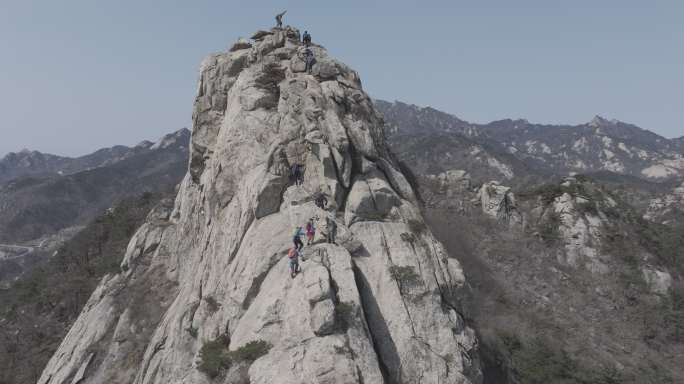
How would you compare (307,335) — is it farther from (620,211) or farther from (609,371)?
(620,211)

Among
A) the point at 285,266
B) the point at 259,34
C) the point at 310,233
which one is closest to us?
the point at 285,266

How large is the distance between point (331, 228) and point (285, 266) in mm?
3570

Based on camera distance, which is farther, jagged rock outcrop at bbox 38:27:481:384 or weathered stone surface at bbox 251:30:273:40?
weathered stone surface at bbox 251:30:273:40

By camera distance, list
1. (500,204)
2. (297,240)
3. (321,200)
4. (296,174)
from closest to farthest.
Result: (297,240)
(321,200)
(296,174)
(500,204)

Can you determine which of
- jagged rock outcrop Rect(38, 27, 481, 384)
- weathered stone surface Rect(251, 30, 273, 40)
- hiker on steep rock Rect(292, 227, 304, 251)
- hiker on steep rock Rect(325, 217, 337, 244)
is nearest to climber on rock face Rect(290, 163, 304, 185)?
jagged rock outcrop Rect(38, 27, 481, 384)

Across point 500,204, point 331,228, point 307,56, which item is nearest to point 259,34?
point 307,56

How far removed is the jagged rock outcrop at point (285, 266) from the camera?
19688mm

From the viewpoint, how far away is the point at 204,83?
1810 inches

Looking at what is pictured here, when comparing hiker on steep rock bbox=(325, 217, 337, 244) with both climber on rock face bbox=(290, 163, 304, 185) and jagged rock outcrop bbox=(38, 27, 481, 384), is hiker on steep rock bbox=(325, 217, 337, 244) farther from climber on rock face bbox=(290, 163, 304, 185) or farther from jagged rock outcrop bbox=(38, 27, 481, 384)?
climber on rock face bbox=(290, 163, 304, 185)

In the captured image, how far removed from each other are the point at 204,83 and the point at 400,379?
124 ft

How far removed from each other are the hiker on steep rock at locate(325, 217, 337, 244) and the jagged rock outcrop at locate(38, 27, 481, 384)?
1.35 ft

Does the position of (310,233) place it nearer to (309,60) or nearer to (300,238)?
(300,238)

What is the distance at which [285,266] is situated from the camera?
2269 cm

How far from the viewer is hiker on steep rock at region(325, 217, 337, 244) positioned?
2392 cm
